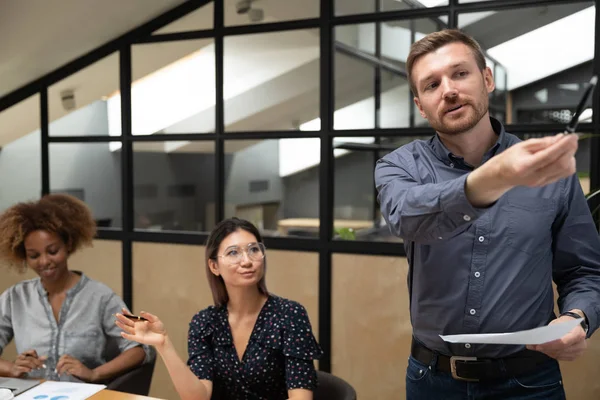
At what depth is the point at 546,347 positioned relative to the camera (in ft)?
4.37

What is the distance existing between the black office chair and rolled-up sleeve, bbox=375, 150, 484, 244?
1586 millimetres

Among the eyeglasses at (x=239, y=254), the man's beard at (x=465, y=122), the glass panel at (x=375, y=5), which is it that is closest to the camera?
the man's beard at (x=465, y=122)

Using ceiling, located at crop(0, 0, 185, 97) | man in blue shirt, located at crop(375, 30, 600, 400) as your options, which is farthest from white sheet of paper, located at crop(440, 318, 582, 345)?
ceiling, located at crop(0, 0, 185, 97)

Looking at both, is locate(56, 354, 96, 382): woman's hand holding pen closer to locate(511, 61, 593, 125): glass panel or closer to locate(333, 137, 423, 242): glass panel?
locate(333, 137, 423, 242): glass panel

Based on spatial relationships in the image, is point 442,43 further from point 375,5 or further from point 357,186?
point 357,186

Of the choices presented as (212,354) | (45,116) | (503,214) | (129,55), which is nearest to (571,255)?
(503,214)

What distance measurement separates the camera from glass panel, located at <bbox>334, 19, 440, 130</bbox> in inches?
128

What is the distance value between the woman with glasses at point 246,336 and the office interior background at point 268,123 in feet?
3.46

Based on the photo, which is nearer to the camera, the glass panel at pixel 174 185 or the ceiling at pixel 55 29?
the ceiling at pixel 55 29

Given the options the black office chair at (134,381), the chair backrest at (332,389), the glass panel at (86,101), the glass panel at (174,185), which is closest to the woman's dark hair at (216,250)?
the chair backrest at (332,389)

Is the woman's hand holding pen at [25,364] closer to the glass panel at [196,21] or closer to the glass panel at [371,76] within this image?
the glass panel at [371,76]

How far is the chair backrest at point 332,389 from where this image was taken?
2.21 meters

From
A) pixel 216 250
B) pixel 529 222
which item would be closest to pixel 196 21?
pixel 216 250

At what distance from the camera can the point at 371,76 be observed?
3.49 meters
